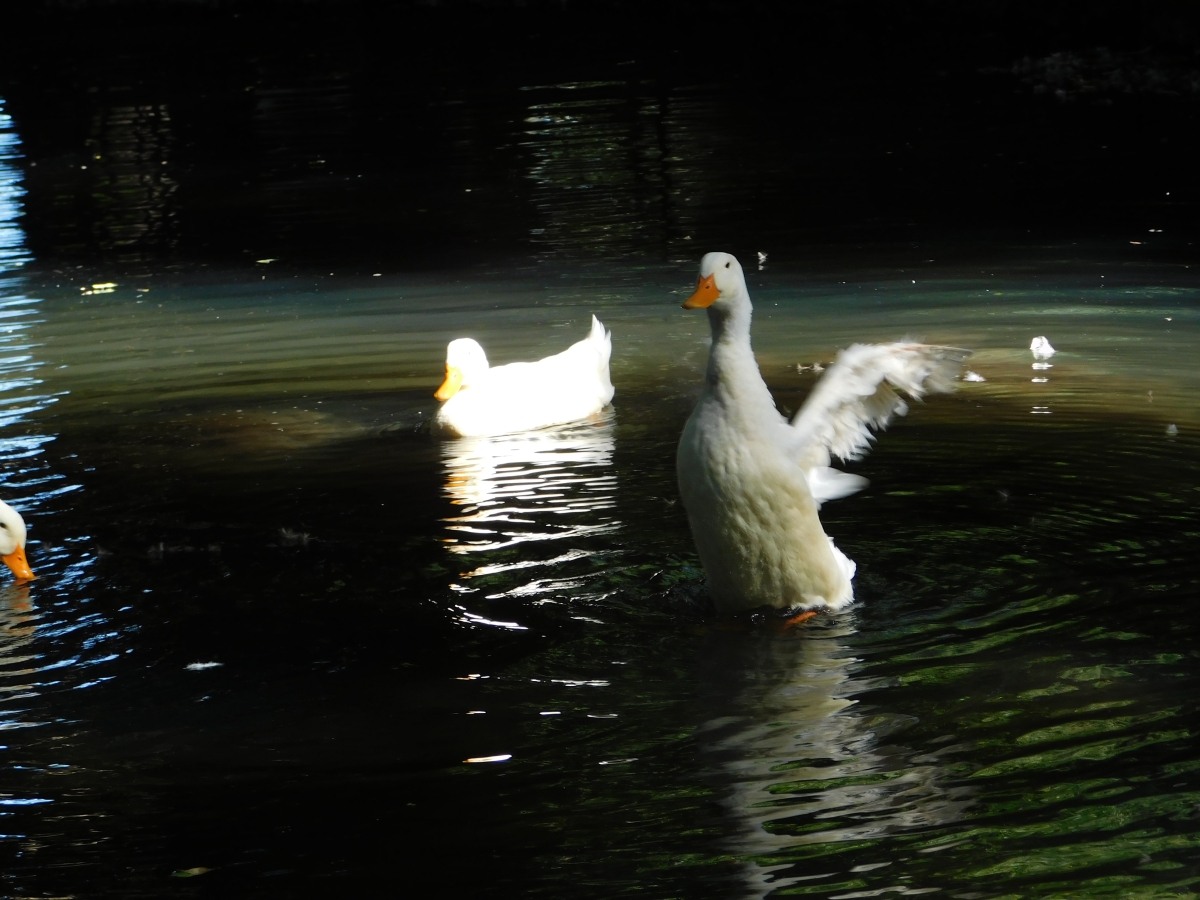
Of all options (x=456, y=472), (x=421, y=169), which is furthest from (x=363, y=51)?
(x=456, y=472)

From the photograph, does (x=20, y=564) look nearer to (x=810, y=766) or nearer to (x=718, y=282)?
(x=718, y=282)

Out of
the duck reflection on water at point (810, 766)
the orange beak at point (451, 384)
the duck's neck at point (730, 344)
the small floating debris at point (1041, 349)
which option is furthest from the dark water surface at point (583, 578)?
the duck's neck at point (730, 344)

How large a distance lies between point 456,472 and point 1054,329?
5059mm

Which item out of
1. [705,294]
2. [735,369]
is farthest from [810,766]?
[705,294]

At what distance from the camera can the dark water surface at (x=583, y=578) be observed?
533cm

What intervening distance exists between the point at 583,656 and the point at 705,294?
1527 millimetres

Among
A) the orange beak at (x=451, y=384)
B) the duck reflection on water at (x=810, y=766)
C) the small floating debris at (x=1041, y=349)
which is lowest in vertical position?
the duck reflection on water at (x=810, y=766)

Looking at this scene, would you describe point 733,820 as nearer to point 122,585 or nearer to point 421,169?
point 122,585

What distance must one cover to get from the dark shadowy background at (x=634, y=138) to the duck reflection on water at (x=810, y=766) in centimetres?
960

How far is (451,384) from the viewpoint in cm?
1112

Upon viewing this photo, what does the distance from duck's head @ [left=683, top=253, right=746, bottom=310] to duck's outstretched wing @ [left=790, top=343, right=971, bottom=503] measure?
0.51m

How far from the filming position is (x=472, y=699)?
6.46 meters

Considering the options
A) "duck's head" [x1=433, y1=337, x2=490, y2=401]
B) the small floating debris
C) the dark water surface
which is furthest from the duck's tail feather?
the small floating debris

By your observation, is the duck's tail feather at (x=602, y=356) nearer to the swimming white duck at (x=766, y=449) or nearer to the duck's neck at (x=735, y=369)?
the swimming white duck at (x=766, y=449)
